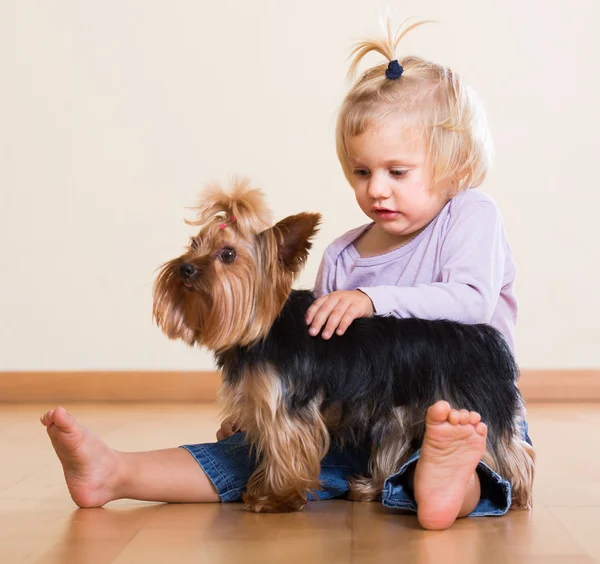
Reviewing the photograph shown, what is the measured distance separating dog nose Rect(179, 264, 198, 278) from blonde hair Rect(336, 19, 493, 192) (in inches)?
20.4

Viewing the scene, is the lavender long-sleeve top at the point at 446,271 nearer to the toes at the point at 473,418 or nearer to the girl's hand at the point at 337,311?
the girl's hand at the point at 337,311

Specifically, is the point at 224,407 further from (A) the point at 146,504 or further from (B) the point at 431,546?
(B) the point at 431,546

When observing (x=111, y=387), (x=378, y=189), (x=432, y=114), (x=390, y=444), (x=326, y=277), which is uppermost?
(x=432, y=114)

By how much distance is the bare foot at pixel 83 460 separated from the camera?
5.82 ft

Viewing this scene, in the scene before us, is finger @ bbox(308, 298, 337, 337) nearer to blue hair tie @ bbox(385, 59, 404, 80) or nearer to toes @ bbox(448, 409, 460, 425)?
toes @ bbox(448, 409, 460, 425)

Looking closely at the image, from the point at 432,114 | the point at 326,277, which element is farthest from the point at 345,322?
the point at 432,114

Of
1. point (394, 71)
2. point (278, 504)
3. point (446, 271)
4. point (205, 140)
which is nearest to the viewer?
point (278, 504)

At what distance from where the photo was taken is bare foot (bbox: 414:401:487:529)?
5.17 ft

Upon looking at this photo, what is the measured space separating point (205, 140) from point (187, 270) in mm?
2199

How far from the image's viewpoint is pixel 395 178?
1993 millimetres

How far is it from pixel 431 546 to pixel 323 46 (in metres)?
2.63

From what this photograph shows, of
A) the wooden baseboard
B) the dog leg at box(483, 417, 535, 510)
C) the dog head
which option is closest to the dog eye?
the dog head

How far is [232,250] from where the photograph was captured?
173cm

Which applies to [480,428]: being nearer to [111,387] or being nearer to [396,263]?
[396,263]
